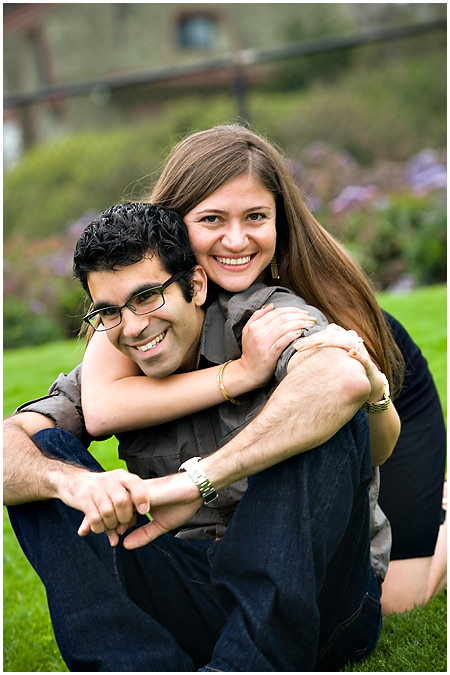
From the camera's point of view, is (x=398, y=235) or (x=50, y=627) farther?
(x=398, y=235)

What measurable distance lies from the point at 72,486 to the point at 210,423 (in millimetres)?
594

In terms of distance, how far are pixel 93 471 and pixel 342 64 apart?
46.6 ft

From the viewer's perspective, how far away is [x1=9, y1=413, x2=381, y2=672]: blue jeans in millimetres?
2377

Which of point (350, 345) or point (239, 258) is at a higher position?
point (239, 258)

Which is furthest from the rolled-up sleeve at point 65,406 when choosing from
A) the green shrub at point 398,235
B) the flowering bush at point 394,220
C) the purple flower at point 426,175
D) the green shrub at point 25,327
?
the purple flower at point 426,175

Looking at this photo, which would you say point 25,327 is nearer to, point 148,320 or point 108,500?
point 148,320

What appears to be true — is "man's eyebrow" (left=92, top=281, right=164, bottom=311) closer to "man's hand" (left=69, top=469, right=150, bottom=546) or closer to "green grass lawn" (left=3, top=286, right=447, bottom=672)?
"man's hand" (left=69, top=469, right=150, bottom=546)

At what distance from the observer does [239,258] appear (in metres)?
2.96

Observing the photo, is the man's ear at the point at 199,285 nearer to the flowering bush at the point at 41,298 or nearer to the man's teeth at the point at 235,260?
the man's teeth at the point at 235,260

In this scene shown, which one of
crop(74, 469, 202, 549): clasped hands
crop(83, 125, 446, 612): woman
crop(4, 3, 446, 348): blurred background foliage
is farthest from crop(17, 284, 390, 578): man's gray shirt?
crop(4, 3, 446, 348): blurred background foliage

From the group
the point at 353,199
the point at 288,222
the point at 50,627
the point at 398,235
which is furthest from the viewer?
the point at 353,199

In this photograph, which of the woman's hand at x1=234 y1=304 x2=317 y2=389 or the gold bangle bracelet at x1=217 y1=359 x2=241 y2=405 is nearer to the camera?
the woman's hand at x1=234 y1=304 x2=317 y2=389

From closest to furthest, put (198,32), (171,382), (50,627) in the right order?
(171,382) < (50,627) < (198,32)

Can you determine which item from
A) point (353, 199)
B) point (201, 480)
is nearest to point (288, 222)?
point (201, 480)
